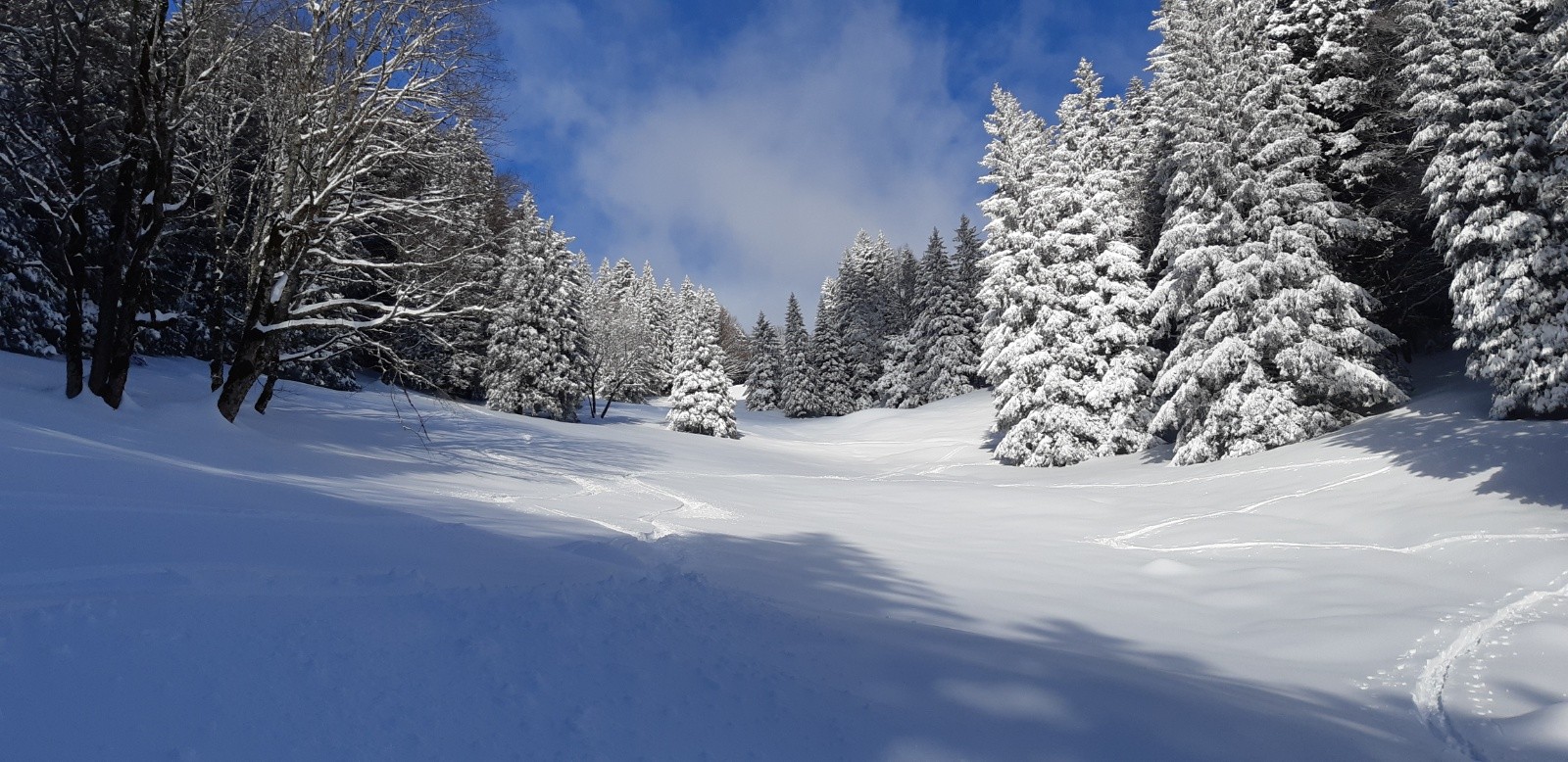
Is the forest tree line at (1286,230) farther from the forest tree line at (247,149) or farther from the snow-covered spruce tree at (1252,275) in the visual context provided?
the forest tree line at (247,149)

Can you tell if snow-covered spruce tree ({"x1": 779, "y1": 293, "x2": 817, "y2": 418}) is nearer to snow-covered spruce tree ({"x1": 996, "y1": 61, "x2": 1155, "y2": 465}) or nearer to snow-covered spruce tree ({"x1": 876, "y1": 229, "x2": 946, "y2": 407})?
snow-covered spruce tree ({"x1": 876, "y1": 229, "x2": 946, "y2": 407})

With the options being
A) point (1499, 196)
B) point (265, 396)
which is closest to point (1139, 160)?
point (1499, 196)

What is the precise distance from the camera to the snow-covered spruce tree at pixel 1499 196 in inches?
413

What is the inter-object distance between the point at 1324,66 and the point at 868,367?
3640 cm

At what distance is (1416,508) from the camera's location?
8.87 meters

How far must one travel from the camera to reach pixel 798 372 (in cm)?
5006

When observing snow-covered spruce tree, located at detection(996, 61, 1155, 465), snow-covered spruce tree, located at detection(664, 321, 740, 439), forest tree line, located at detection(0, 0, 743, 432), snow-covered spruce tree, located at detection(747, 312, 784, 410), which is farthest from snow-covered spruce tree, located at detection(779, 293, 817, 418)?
forest tree line, located at detection(0, 0, 743, 432)

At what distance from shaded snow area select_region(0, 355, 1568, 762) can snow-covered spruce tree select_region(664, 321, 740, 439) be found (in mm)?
21969

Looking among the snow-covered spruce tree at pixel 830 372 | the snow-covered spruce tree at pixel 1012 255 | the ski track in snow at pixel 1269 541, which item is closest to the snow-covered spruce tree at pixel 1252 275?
the ski track in snow at pixel 1269 541

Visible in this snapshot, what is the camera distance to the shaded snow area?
2367mm

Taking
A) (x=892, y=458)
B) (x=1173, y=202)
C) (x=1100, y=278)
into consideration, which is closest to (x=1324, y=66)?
(x=1173, y=202)

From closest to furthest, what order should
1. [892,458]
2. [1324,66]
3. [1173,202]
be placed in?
[1324,66], [1173,202], [892,458]

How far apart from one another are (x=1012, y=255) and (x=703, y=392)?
16791 mm

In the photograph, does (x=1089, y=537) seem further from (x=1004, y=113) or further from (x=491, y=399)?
(x=491, y=399)
